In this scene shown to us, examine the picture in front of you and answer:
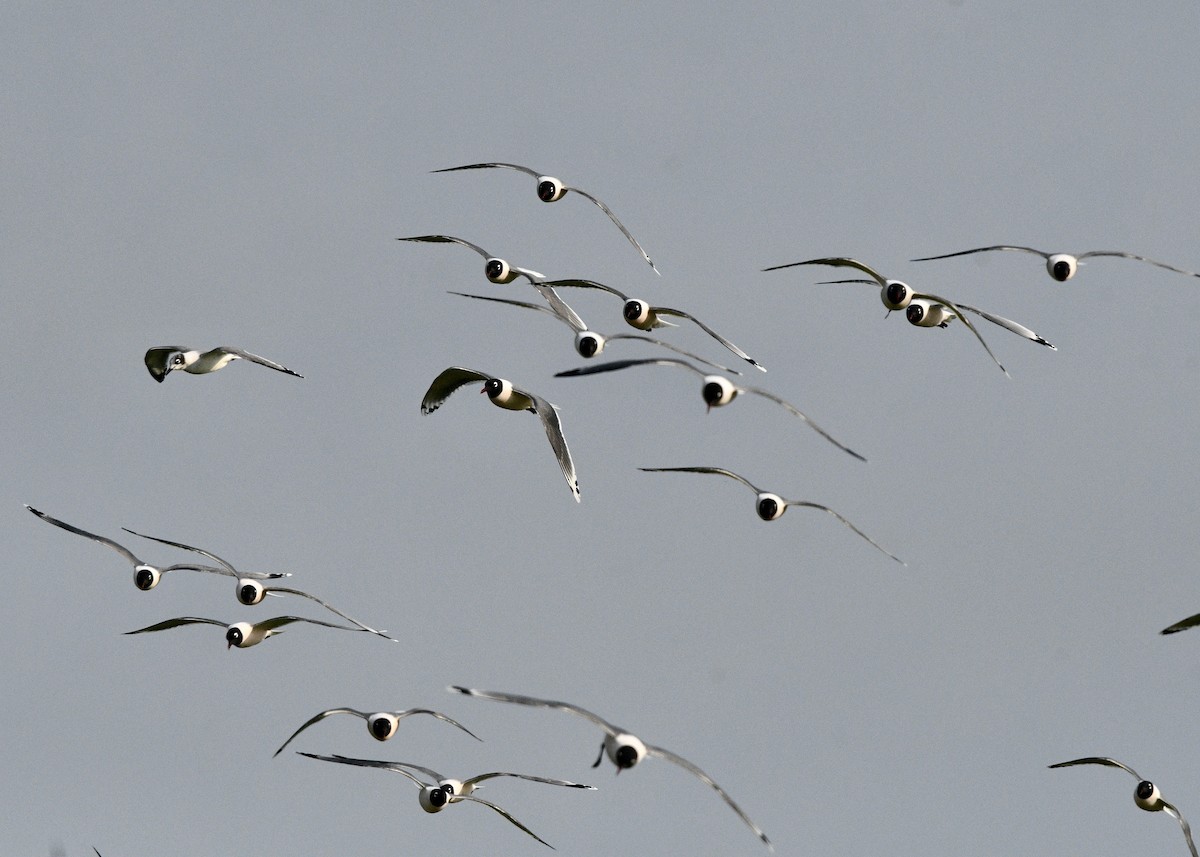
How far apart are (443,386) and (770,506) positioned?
26.4 feet

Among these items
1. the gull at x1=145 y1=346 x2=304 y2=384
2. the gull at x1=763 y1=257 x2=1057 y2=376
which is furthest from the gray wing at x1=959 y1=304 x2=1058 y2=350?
the gull at x1=145 y1=346 x2=304 y2=384

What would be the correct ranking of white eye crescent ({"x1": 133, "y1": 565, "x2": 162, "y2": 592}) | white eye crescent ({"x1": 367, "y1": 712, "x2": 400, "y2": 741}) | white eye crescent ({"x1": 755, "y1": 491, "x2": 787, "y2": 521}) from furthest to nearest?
white eye crescent ({"x1": 133, "y1": 565, "x2": 162, "y2": 592}), white eye crescent ({"x1": 367, "y1": 712, "x2": 400, "y2": 741}), white eye crescent ({"x1": 755, "y1": 491, "x2": 787, "y2": 521})

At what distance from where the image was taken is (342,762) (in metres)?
35.9

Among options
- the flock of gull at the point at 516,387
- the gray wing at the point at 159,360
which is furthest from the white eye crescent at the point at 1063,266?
the gray wing at the point at 159,360

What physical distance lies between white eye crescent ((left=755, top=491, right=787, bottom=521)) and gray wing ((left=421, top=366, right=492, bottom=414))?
21.9 ft

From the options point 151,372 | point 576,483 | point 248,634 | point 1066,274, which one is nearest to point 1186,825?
point 1066,274

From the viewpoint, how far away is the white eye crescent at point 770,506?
32.4 meters

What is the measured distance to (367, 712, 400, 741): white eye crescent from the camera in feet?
119

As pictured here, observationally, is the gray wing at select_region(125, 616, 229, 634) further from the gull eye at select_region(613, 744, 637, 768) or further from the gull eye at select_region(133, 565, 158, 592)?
the gull eye at select_region(613, 744, 637, 768)

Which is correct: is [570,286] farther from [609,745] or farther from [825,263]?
[609,745]

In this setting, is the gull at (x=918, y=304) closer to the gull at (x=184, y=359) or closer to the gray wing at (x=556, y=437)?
the gray wing at (x=556, y=437)

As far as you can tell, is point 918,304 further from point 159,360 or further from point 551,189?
point 159,360

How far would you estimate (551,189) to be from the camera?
38281 mm

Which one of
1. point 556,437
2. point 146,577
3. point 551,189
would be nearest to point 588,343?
point 556,437
